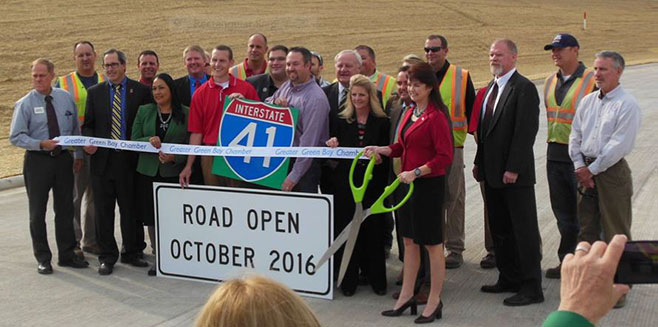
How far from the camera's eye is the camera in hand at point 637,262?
Result: 2496 millimetres

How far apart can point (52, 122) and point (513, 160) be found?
4.26 metres

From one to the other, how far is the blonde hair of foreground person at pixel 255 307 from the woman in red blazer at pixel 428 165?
4169 mm

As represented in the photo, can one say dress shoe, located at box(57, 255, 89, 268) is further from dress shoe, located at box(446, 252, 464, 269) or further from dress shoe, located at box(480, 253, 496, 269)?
dress shoe, located at box(480, 253, 496, 269)

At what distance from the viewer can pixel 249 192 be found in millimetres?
7055

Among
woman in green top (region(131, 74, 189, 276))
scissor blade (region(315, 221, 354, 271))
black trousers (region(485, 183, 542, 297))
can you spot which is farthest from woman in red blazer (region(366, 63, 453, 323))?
woman in green top (region(131, 74, 189, 276))

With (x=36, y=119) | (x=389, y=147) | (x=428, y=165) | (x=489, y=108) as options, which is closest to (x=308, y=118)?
(x=389, y=147)

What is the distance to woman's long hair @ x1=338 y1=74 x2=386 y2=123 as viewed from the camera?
275 inches

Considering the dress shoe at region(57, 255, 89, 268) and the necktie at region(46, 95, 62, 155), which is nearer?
the necktie at region(46, 95, 62, 155)

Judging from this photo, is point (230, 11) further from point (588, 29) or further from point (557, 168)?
point (557, 168)

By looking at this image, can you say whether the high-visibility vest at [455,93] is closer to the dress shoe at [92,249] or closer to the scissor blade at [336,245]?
the scissor blade at [336,245]

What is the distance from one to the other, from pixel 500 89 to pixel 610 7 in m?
65.7

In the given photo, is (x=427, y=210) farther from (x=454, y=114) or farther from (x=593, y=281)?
(x=593, y=281)

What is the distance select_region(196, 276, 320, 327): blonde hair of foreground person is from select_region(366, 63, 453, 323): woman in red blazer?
4169 mm

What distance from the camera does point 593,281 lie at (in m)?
2.13
